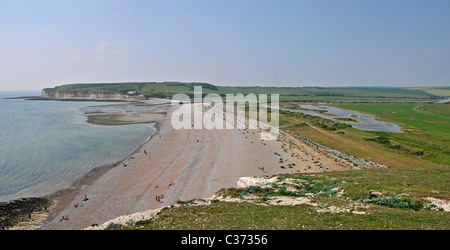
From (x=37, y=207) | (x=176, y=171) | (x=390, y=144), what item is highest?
(x=390, y=144)

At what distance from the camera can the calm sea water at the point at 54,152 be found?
34.2 metres

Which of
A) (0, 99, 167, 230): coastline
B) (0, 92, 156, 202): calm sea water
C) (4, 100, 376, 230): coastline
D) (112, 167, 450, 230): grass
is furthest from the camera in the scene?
(0, 92, 156, 202): calm sea water

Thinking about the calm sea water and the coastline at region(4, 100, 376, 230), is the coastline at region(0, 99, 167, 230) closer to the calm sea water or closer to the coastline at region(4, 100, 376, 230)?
the coastline at region(4, 100, 376, 230)

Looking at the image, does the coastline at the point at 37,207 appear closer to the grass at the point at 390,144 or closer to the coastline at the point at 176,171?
the coastline at the point at 176,171

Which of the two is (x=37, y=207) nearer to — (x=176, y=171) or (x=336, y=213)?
(x=176, y=171)

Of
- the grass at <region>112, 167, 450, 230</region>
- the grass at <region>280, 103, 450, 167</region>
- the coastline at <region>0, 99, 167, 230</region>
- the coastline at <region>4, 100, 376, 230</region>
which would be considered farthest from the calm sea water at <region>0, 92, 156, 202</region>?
the grass at <region>280, 103, 450, 167</region>

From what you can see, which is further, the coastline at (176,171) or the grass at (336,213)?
the coastline at (176,171)

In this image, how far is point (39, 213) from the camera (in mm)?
25984

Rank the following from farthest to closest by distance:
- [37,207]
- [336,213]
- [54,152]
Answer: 1. [54,152]
2. [37,207]
3. [336,213]

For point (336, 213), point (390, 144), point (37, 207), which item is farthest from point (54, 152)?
point (390, 144)

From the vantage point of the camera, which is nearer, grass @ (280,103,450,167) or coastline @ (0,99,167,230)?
coastline @ (0,99,167,230)

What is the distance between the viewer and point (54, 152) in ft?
161

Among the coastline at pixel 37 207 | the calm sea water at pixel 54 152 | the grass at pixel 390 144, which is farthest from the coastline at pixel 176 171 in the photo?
the grass at pixel 390 144

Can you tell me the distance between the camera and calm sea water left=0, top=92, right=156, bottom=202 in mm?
34250
